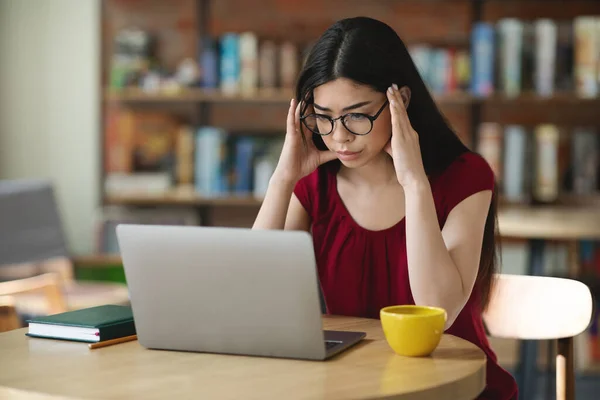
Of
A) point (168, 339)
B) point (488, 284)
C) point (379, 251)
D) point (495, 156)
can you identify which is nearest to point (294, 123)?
point (379, 251)

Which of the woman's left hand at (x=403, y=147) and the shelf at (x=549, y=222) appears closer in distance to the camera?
the woman's left hand at (x=403, y=147)

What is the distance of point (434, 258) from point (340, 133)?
0.96 ft

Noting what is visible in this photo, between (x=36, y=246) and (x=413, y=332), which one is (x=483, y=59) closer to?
(x=36, y=246)

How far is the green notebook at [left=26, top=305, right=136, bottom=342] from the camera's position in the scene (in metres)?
1.45

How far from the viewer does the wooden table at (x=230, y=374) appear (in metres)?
1.16

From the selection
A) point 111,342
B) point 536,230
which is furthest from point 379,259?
point 536,230

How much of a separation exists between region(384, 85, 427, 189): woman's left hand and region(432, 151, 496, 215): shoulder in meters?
0.15

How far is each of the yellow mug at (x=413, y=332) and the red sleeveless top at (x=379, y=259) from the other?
0.46m

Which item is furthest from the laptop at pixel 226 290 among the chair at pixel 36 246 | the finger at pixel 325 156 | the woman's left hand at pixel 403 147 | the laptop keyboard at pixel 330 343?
the chair at pixel 36 246

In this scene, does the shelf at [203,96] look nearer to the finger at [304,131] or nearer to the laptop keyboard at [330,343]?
the finger at [304,131]

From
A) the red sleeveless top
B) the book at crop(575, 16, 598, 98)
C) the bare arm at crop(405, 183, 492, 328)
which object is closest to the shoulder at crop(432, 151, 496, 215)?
the red sleeveless top

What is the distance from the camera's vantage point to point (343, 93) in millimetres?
1741

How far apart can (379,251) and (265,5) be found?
270 centimetres

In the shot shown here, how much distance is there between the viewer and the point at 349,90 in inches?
68.7
